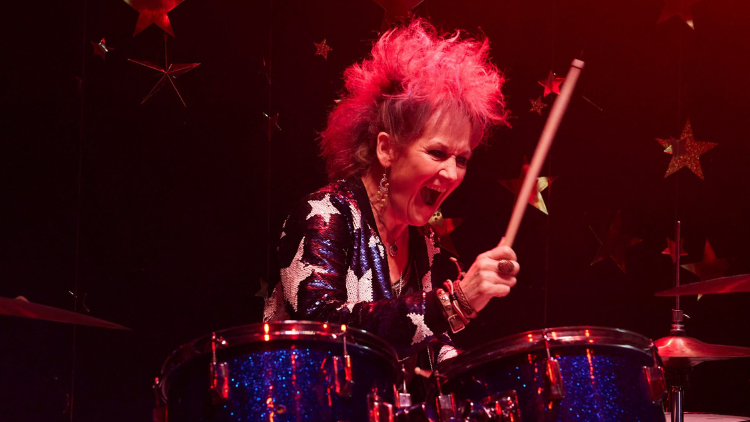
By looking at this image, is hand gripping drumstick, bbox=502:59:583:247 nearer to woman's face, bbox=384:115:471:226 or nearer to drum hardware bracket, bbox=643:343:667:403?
woman's face, bbox=384:115:471:226

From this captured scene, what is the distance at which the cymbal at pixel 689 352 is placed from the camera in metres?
2.23

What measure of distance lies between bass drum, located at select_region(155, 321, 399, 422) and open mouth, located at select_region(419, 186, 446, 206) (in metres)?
0.83

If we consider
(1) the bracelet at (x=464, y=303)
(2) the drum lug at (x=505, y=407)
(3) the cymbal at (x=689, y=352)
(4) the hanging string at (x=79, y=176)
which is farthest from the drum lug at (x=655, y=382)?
(4) the hanging string at (x=79, y=176)

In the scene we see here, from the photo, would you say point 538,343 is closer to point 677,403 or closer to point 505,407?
point 505,407

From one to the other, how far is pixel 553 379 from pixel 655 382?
0.27m

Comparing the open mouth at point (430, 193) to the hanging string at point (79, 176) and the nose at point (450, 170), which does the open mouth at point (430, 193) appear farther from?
the hanging string at point (79, 176)

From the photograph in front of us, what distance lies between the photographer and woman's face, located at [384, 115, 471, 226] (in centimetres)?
236

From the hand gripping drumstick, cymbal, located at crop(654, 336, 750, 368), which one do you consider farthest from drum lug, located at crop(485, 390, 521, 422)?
cymbal, located at crop(654, 336, 750, 368)

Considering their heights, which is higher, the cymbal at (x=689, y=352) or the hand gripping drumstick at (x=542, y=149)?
the hand gripping drumstick at (x=542, y=149)

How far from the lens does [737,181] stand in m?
3.01

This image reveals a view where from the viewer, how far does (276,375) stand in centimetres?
160

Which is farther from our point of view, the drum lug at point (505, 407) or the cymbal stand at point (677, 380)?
the cymbal stand at point (677, 380)

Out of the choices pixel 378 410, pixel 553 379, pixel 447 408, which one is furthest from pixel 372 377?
pixel 553 379

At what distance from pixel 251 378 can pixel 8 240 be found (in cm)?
129
